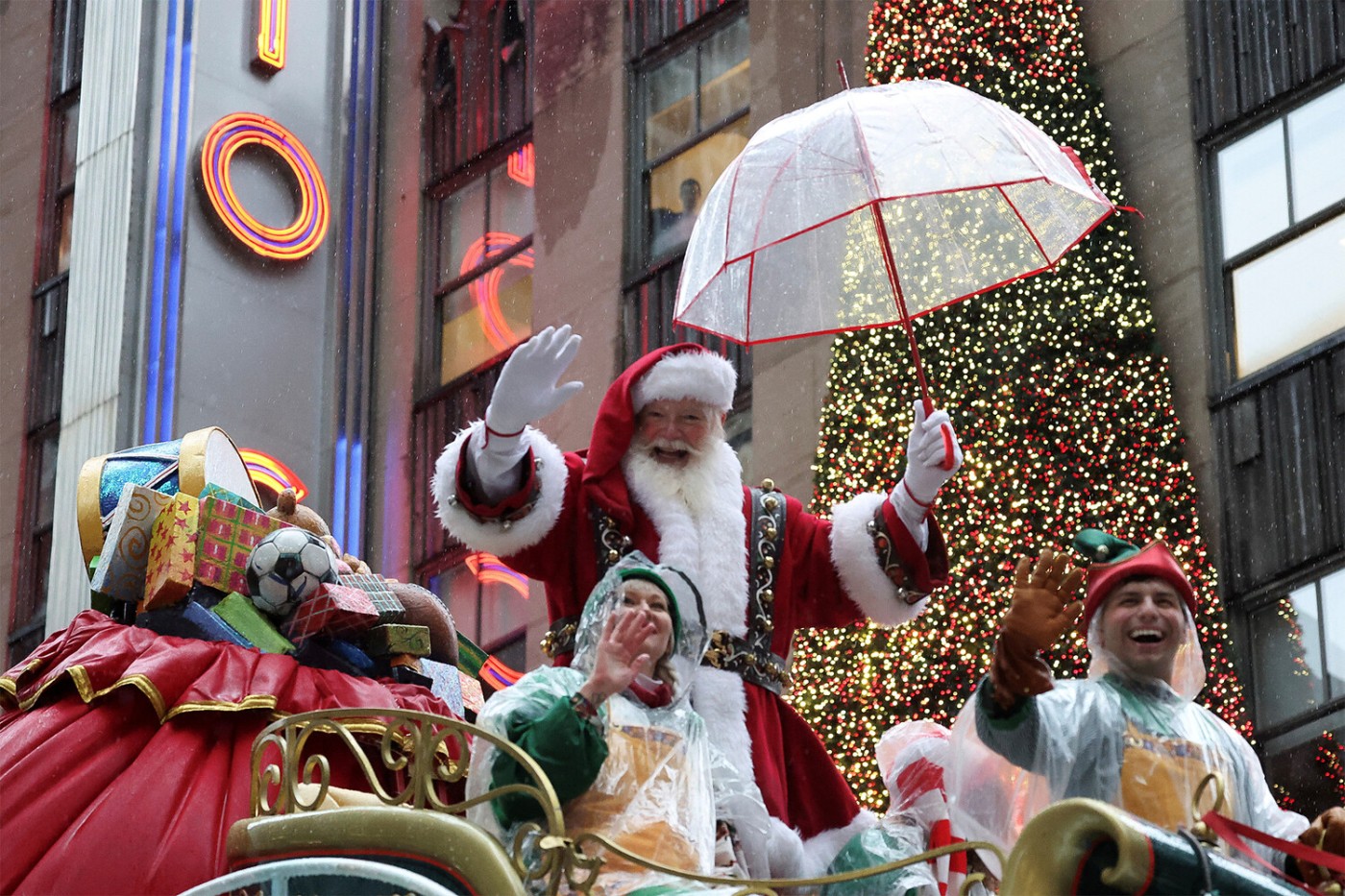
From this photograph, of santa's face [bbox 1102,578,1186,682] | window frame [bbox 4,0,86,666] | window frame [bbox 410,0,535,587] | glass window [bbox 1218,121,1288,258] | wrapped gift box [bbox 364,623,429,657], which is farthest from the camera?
window frame [bbox 4,0,86,666]

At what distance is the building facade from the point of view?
379 inches

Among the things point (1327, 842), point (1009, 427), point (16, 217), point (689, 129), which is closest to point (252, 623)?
point (1327, 842)

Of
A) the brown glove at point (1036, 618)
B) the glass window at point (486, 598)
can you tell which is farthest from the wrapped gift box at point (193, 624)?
the glass window at point (486, 598)

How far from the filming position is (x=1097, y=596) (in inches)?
201

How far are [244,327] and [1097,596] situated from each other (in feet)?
31.7

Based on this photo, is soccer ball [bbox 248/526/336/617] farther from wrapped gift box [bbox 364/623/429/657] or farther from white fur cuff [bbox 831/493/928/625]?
white fur cuff [bbox 831/493/928/625]

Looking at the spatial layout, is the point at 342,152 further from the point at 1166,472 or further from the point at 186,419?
the point at 1166,472

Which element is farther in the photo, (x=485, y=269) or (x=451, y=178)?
(x=451, y=178)

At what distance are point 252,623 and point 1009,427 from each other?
4167 mm

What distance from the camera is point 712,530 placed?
561 cm

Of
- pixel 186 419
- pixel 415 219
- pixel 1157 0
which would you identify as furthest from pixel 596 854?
pixel 415 219

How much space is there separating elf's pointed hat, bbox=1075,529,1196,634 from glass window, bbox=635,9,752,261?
282 inches

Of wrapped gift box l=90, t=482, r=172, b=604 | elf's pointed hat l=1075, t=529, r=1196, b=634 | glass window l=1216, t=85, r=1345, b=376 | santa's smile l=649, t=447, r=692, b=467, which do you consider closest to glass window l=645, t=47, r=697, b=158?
glass window l=1216, t=85, r=1345, b=376

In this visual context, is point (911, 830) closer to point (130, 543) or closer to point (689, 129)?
point (130, 543)
